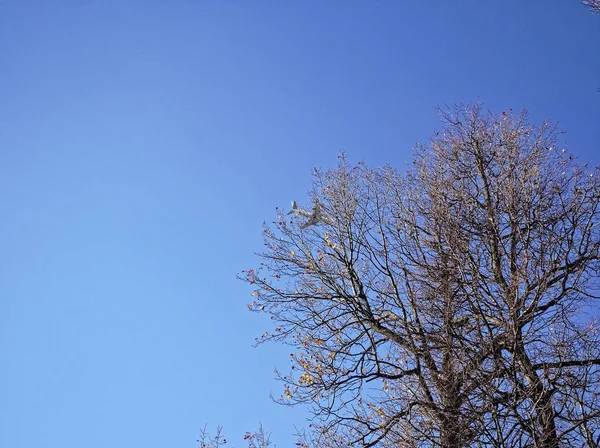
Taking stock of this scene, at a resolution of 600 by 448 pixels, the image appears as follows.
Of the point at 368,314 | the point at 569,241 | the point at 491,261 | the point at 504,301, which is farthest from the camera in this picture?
the point at 368,314

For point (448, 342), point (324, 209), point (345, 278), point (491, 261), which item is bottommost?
point (448, 342)

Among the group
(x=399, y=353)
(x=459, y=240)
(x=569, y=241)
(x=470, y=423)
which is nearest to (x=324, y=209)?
(x=399, y=353)

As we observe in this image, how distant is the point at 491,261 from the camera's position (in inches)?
306

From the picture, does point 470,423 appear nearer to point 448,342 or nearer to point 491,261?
point 448,342

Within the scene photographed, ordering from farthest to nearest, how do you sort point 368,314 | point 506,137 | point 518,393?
point 506,137
point 368,314
point 518,393

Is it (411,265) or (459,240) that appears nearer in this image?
(459,240)

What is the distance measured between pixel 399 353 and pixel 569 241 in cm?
325

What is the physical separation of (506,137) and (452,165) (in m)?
1.11

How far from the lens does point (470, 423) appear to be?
589 cm

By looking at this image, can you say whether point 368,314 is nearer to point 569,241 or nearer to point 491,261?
point 491,261

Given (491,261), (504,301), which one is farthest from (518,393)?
(491,261)

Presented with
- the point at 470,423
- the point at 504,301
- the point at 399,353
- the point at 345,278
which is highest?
the point at 345,278

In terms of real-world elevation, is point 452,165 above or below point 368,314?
above

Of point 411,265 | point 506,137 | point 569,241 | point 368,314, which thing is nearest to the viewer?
point 569,241
